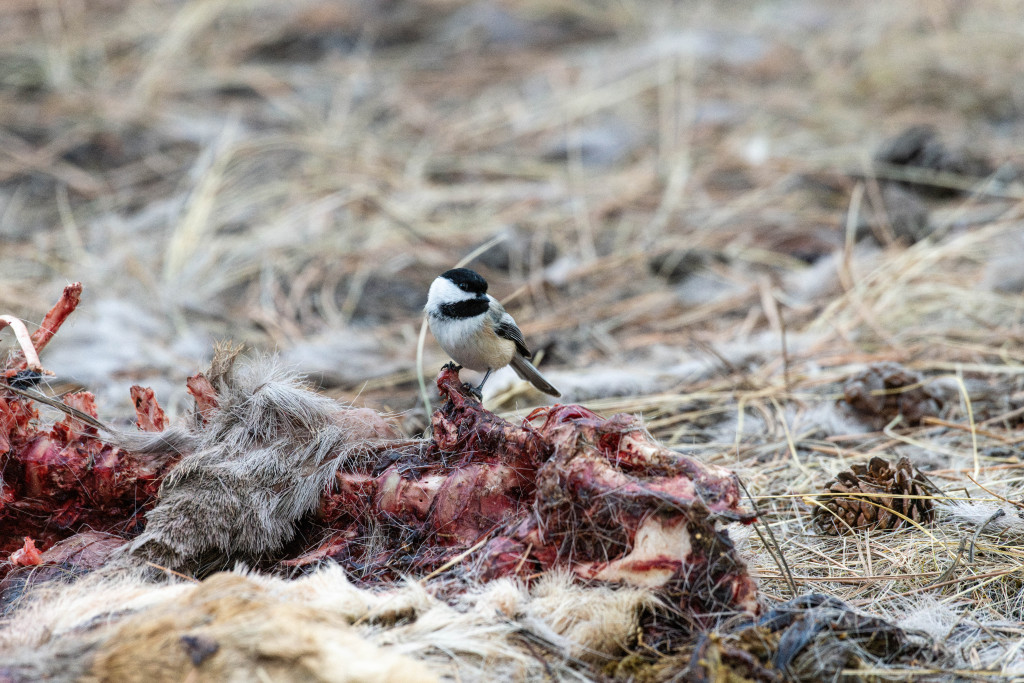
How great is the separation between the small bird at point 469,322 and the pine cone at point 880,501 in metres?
1.11

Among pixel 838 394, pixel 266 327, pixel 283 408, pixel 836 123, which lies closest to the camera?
pixel 283 408

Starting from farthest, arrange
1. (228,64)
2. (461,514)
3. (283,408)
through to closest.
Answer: (228,64) → (283,408) → (461,514)

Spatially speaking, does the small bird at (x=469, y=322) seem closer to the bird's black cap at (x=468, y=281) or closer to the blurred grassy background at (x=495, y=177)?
the bird's black cap at (x=468, y=281)

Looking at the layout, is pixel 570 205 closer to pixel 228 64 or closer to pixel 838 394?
pixel 838 394

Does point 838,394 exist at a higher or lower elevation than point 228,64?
lower

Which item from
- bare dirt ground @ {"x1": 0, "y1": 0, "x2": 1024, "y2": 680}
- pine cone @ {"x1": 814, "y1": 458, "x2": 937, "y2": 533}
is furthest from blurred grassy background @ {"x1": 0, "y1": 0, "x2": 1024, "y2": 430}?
pine cone @ {"x1": 814, "y1": 458, "x2": 937, "y2": 533}

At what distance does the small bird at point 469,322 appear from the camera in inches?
A: 117

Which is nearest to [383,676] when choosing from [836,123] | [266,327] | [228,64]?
[266,327]

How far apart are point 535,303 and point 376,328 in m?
0.91

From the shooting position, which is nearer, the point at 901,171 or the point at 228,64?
the point at 901,171

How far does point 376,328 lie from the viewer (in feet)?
15.1

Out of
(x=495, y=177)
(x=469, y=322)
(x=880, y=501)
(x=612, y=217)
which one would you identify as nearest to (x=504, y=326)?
(x=469, y=322)

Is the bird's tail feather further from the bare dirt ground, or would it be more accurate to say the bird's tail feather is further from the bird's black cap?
the bird's black cap

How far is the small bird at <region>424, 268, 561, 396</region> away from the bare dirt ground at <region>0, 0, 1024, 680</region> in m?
0.26
